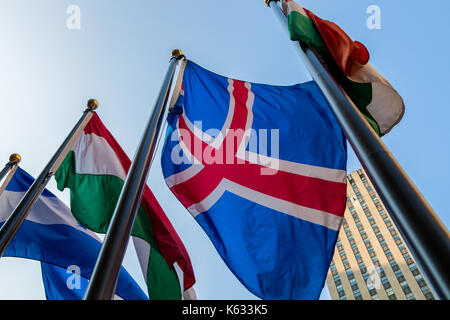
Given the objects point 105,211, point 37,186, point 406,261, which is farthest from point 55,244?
point 406,261

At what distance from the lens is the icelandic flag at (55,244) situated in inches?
254

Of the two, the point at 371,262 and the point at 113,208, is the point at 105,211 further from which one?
the point at 371,262

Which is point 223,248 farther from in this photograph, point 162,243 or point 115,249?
point 115,249

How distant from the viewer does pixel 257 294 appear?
4.92 metres

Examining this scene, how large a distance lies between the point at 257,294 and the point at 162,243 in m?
1.67

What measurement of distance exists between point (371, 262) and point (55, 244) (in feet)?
245

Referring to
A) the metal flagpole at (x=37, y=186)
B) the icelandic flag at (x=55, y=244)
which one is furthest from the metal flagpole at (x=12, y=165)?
the metal flagpole at (x=37, y=186)

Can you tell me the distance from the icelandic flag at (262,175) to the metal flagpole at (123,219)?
149cm

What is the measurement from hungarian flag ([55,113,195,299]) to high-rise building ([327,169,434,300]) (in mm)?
65296

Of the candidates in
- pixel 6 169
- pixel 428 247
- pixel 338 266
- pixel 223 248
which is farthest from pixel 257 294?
pixel 338 266

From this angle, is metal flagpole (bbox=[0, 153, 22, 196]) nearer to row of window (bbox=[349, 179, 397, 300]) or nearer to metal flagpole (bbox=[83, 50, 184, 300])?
metal flagpole (bbox=[83, 50, 184, 300])

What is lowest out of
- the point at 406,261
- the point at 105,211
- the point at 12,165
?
the point at 406,261

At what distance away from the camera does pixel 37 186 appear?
18.3ft

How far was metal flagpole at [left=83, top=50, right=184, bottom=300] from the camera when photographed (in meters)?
2.16
